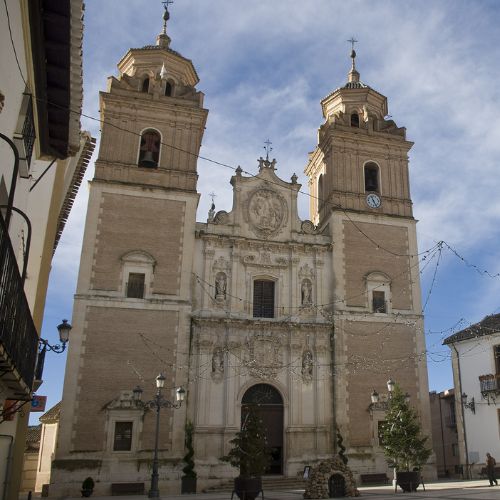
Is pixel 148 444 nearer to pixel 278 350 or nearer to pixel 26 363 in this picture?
pixel 278 350

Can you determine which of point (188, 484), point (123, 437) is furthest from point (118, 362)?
point (188, 484)

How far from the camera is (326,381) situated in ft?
75.2

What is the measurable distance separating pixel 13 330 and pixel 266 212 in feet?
63.2

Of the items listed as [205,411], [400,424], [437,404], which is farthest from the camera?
[437,404]

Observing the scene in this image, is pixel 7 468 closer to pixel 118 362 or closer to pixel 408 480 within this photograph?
pixel 118 362

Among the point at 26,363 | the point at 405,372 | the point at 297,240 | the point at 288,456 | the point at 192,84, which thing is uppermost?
the point at 192,84

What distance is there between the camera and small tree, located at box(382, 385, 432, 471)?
19203mm

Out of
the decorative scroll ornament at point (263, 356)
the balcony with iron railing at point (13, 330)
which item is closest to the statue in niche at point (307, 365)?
the decorative scroll ornament at point (263, 356)

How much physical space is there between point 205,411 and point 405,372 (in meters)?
8.54

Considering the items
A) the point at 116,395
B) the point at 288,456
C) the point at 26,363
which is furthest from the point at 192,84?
the point at 26,363

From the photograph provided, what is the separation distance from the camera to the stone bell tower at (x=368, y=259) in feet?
75.3

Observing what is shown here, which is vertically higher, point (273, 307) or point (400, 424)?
point (273, 307)

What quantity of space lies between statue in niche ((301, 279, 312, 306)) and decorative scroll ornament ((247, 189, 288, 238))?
2551 mm

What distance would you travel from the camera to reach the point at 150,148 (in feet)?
82.0
